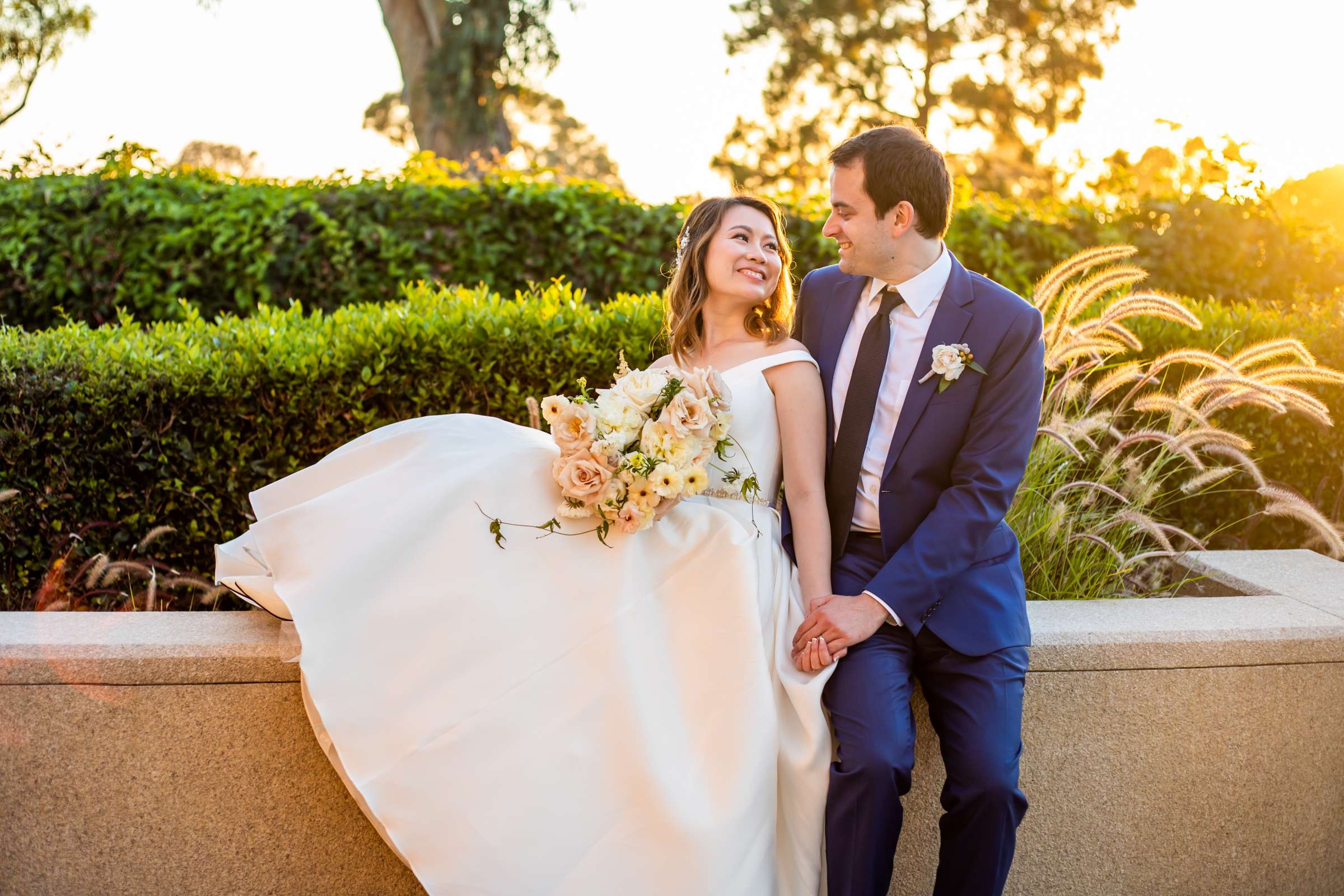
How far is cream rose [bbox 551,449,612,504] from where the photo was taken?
2.58m

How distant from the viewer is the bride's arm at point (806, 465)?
2842mm

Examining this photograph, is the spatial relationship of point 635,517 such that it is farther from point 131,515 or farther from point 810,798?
point 131,515

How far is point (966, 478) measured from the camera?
9.21 ft

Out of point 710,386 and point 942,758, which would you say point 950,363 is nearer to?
point 710,386

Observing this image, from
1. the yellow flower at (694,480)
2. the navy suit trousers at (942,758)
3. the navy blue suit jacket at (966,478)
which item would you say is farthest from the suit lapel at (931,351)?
the yellow flower at (694,480)

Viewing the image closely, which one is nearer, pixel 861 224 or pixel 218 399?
pixel 861 224

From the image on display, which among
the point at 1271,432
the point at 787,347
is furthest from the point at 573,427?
the point at 1271,432

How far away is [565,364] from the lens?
166 inches

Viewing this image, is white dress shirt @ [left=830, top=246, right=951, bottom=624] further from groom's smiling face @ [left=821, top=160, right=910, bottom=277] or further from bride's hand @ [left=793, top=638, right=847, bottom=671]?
bride's hand @ [left=793, top=638, right=847, bottom=671]

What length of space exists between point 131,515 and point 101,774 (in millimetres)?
1450

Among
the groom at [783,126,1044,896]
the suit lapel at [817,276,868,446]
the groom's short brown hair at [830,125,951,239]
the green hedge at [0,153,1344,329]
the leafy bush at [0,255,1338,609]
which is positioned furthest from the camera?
the green hedge at [0,153,1344,329]

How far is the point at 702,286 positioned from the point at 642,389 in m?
0.86

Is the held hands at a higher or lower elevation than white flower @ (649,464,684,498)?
lower

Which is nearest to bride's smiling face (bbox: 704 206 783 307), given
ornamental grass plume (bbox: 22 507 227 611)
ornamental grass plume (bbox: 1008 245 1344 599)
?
ornamental grass plume (bbox: 1008 245 1344 599)
